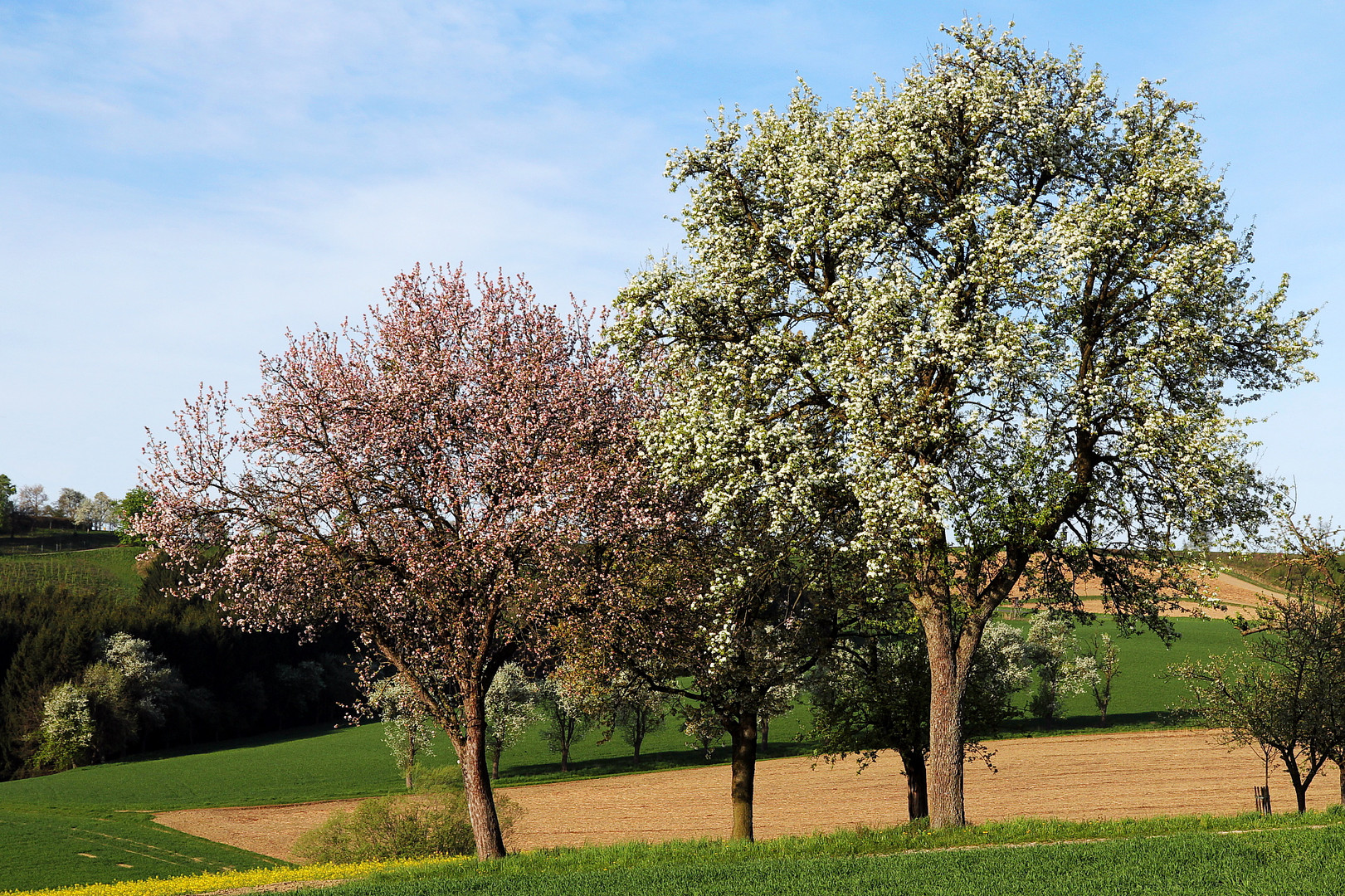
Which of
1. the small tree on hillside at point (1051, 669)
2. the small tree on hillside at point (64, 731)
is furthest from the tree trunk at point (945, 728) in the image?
the small tree on hillside at point (64, 731)

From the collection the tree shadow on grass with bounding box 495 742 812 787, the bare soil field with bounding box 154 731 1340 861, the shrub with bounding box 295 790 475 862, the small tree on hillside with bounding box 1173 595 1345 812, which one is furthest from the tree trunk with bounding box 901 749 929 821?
the tree shadow on grass with bounding box 495 742 812 787

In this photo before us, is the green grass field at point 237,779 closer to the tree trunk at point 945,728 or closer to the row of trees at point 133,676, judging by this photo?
the row of trees at point 133,676

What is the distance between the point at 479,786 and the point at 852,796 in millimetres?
44606

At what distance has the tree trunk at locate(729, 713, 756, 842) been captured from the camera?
28438 mm

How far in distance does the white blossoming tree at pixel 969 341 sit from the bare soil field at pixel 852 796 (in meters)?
28.1

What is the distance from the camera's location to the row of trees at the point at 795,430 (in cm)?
2008

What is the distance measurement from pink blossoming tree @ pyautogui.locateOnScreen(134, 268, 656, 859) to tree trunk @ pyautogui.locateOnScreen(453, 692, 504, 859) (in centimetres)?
5

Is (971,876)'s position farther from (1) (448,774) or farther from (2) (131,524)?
(1) (448,774)

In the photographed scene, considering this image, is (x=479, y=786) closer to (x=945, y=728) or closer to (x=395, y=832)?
(x=945, y=728)

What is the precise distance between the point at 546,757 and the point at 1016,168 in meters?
73.1

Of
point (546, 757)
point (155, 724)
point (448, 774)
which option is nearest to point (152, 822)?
point (448, 774)

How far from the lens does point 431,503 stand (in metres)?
24.9

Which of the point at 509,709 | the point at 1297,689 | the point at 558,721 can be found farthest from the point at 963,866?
the point at 558,721

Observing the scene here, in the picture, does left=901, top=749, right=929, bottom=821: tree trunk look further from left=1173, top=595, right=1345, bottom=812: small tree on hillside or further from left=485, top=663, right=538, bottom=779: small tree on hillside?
left=485, top=663, right=538, bottom=779: small tree on hillside
